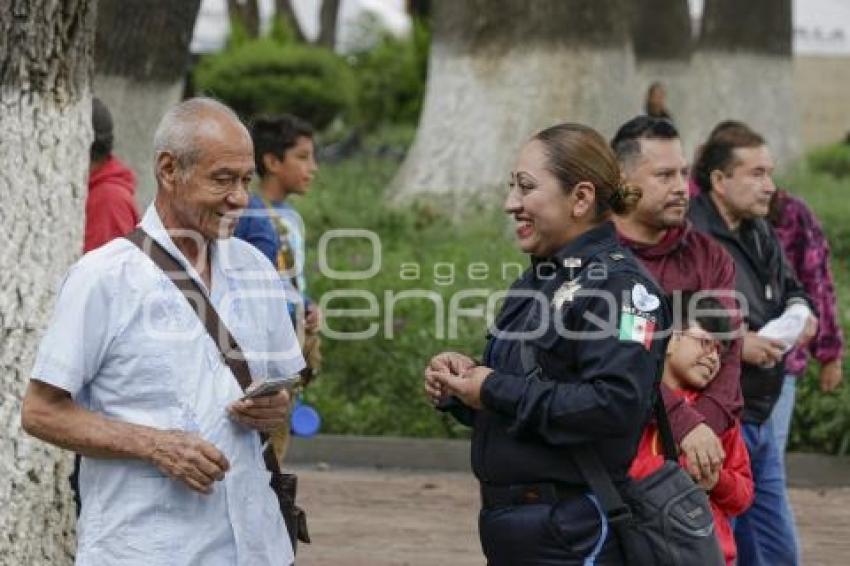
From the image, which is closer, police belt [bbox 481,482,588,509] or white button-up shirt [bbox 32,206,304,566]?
white button-up shirt [bbox 32,206,304,566]

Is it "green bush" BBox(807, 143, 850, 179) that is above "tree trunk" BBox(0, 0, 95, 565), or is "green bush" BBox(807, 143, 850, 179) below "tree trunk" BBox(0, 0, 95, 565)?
below

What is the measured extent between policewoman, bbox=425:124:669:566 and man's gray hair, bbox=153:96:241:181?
2.55 feet

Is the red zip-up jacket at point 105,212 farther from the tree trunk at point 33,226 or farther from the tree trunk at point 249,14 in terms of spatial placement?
the tree trunk at point 249,14

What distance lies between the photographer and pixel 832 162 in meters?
28.1

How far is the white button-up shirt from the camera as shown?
4820 millimetres

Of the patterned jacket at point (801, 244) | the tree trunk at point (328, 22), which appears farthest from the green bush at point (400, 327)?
the tree trunk at point (328, 22)

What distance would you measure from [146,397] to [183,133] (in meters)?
0.64

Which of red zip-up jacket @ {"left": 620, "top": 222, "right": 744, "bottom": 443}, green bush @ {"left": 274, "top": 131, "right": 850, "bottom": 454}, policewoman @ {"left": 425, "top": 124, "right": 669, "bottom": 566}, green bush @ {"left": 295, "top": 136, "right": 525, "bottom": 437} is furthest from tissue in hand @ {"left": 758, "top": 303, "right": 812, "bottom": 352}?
green bush @ {"left": 295, "top": 136, "right": 525, "bottom": 437}

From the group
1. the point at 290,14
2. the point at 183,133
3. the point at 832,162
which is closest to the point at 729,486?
the point at 183,133

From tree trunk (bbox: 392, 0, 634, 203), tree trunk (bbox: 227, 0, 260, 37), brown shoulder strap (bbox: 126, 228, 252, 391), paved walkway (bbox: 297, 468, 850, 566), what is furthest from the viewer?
tree trunk (bbox: 227, 0, 260, 37)

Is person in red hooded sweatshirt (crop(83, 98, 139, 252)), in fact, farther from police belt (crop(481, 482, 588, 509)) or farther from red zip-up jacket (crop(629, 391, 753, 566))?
police belt (crop(481, 482, 588, 509))

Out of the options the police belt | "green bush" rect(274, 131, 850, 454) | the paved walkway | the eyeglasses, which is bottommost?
the paved walkway

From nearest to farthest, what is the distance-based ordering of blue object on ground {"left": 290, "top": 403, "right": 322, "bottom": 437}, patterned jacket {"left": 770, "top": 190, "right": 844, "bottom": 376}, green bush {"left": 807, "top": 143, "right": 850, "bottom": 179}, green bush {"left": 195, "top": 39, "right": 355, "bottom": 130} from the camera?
patterned jacket {"left": 770, "top": 190, "right": 844, "bottom": 376} → blue object on ground {"left": 290, "top": 403, "right": 322, "bottom": 437} → green bush {"left": 807, "top": 143, "right": 850, "bottom": 179} → green bush {"left": 195, "top": 39, "right": 355, "bottom": 130}

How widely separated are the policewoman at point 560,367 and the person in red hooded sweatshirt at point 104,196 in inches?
117
